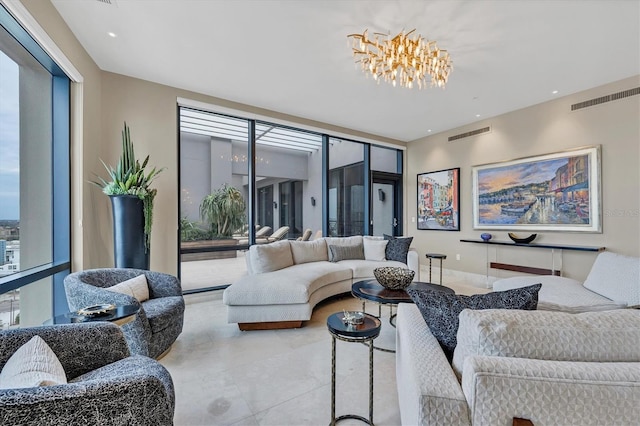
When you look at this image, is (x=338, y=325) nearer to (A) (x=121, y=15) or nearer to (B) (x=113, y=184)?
(B) (x=113, y=184)

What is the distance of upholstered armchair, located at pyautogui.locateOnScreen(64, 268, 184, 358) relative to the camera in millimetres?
2154

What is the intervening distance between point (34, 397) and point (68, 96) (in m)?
3.29

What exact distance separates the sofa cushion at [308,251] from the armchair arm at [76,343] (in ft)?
9.61

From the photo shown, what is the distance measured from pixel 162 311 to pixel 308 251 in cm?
242

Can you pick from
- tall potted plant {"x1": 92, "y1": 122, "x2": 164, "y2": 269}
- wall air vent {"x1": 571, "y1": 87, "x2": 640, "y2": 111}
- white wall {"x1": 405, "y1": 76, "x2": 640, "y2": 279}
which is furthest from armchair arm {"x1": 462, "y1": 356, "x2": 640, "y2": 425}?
wall air vent {"x1": 571, "y1": 87, "x2": 640, "y2": 111}

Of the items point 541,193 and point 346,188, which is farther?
point 346,188

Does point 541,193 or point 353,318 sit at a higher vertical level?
point 541,193

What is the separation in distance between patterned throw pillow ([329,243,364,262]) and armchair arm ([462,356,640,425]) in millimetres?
3754

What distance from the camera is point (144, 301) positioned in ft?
8.75

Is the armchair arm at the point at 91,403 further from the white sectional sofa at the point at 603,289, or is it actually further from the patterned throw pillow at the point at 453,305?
the white sectional sofa at the point at 603,289

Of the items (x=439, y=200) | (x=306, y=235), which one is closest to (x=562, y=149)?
(x=439, y=200)

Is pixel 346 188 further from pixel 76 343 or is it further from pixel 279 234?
pixel 76 343

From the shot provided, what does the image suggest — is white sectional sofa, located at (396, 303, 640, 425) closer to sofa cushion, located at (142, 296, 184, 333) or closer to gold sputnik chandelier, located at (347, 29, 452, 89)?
sofa cushion, located at (142, 296, 184, 333)

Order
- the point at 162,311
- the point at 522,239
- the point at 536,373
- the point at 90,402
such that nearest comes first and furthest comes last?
the point at 90,402
the point at 536,373
the point at 162,311
the point at 522,239
